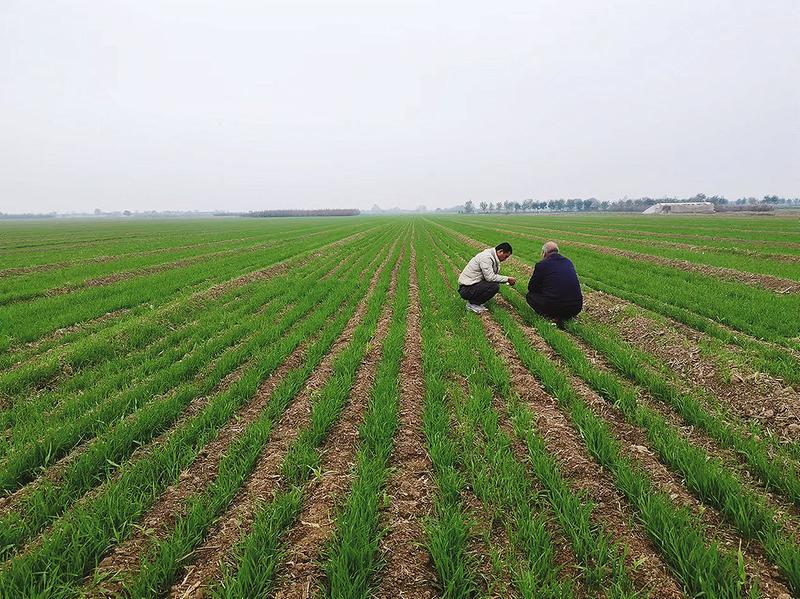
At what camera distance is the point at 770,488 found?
313cm

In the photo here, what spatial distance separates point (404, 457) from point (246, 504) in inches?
62.7

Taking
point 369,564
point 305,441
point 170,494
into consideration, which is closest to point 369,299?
point 305,441

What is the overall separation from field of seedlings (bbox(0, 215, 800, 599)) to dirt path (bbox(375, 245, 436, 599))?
0.02 m

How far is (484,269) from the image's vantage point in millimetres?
8641

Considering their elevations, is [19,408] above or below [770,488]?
above

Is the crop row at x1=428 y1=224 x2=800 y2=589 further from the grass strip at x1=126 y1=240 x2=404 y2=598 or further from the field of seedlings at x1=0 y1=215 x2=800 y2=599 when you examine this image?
the grass strip at x1=126 y1=240 x2=404 y2=598

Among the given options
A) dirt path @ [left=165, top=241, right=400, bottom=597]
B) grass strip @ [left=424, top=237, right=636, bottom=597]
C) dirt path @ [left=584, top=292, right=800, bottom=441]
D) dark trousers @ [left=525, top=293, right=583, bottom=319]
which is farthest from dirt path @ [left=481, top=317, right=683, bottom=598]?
dark trousers @ [left=525, top=293, right=583, bottom=319]

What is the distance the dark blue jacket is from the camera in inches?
299

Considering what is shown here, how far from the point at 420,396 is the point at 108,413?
4.14 m

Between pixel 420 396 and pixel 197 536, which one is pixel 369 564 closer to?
pixel 197 536

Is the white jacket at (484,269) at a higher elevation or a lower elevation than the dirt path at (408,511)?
higher

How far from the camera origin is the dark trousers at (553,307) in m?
7.71

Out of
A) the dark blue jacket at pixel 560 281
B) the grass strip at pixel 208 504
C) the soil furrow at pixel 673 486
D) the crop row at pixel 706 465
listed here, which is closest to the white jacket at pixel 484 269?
the dark blue jacket at pixel 560 281

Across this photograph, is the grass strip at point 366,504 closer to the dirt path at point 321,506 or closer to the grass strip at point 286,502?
the dirt path at point 321,506
